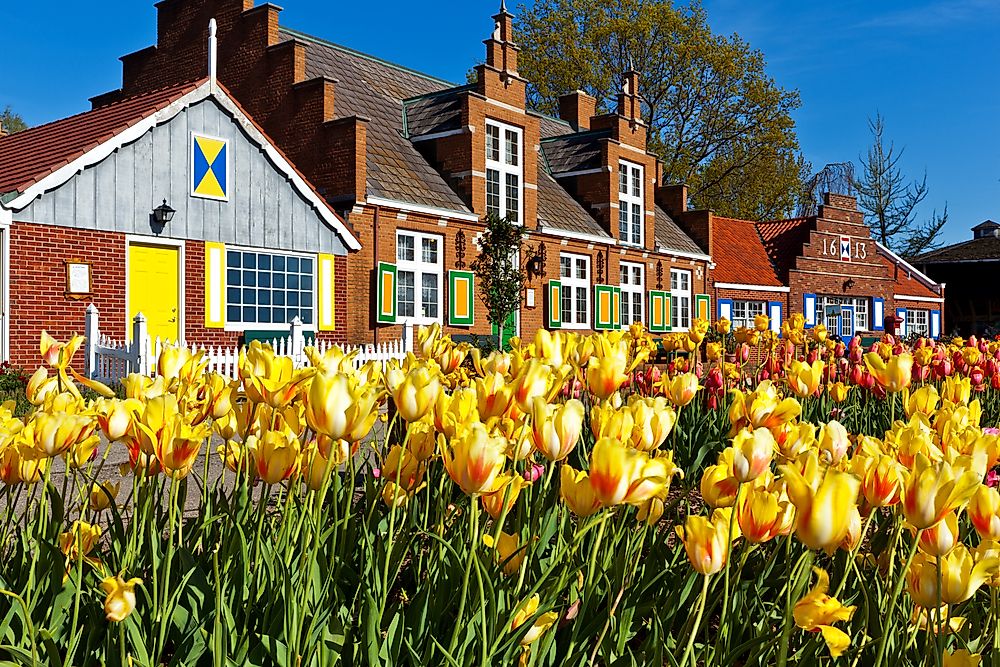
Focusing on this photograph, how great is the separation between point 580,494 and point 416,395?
45cm

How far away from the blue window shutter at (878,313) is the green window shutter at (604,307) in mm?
14915

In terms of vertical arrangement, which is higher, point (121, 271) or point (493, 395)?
point (121, 271)

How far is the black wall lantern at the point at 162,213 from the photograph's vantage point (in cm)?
1345

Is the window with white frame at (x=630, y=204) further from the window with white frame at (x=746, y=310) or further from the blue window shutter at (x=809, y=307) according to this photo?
the blue window shutter at (x=809, y=307)

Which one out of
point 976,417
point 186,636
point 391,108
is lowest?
point 186,636

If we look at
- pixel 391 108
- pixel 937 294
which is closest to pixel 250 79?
pixel 391 108

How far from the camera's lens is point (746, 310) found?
1153 inches

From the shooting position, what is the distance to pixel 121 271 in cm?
1326

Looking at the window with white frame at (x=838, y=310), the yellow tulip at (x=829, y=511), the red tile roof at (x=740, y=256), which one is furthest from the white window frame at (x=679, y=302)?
the yellow tulip at (x=829, y=511)

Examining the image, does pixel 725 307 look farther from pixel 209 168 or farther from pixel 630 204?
pixel 209 168

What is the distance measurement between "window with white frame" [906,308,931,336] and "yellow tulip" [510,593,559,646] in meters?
36.9

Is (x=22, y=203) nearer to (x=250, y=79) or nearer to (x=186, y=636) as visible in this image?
(x=250, y=79)

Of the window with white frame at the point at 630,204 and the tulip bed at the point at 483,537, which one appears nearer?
the tulip bed at the point at 483,537

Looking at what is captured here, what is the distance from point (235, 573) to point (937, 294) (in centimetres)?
3961
